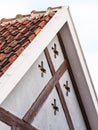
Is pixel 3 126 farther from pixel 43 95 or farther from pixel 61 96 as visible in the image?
pixel 61 96

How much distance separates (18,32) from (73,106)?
6.65 feet

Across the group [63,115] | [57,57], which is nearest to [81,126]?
[63,115]

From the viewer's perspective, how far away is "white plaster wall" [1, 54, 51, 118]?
7.10 metres

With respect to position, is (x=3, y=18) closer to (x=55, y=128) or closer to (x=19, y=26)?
(x=19, y=26)

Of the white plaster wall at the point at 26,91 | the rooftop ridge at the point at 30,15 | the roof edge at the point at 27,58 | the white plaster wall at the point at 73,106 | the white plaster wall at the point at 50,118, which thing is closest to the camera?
the roof edge at the point at 27,58

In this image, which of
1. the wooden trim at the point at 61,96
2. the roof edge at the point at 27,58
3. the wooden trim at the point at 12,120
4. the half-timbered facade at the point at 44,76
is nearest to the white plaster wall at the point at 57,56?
the half-timbered facade at the point at 44,76

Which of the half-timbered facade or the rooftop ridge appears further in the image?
the rooftop ridge

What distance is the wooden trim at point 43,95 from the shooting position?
7562 millimetres

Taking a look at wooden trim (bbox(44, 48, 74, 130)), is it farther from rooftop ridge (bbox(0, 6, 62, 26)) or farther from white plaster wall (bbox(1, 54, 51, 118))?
rooftop ridge (bbox(0, 6, 62, 26))

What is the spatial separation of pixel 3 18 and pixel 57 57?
121 cm

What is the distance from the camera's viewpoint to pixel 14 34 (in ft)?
25.6

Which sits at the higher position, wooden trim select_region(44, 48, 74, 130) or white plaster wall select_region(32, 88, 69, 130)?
wooden trim select_region(44, 48, 74, 130)

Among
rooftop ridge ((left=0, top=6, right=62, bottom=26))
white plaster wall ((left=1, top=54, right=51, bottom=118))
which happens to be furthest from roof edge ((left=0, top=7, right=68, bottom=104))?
white plaster wall ((left=1, top=54, right=51, bottom=118))

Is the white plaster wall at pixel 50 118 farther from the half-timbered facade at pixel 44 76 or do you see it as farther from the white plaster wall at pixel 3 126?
the white plaster wall at pixel 3 126
